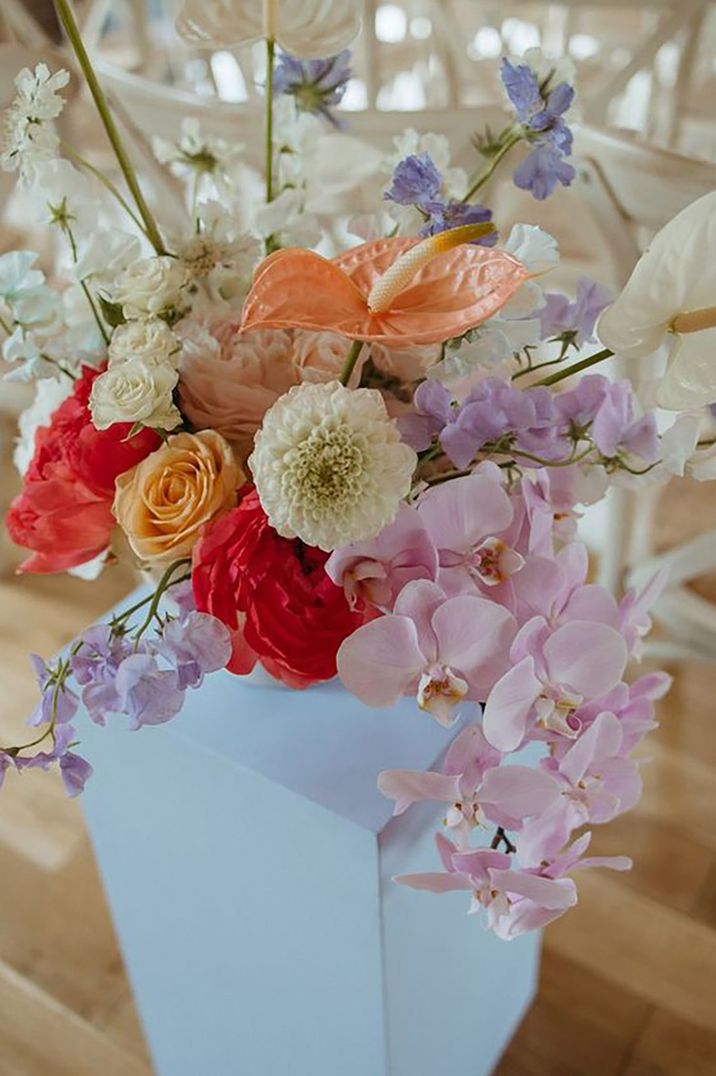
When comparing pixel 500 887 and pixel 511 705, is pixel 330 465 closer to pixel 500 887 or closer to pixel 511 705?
pixel 511 705

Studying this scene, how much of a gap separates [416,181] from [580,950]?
3.33 ft

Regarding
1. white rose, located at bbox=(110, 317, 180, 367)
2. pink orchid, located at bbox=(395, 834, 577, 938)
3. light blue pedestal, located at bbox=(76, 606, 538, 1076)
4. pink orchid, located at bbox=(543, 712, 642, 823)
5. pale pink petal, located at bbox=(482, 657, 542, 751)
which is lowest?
light blue pedestal, located at bbox=(76, 606, 538, 1076)

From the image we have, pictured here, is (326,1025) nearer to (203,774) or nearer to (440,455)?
(203,774)

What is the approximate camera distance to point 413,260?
1.76 ft

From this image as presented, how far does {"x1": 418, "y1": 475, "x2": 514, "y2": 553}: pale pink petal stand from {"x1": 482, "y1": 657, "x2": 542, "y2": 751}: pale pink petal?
78mm

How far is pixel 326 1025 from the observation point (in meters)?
0.95

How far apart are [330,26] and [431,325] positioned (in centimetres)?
27

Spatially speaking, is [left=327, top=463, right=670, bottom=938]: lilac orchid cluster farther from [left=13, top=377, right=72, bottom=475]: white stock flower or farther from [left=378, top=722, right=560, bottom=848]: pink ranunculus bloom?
[left=13, top=377, right=72, bottom=475]: white stock flower

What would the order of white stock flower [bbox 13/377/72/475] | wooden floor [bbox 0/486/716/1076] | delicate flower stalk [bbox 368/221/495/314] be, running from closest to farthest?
1. delicate flower stalk [bbox 368/221/495/314]
2. white stock flower [bbox 13/377/72/475]
3. wooden floor [bbox 0/486/716/1076]

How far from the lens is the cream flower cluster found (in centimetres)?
58

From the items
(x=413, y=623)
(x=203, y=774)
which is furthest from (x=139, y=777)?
(x=413, y=623)

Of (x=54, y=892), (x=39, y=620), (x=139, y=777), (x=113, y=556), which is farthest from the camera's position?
(x=39, y=620)

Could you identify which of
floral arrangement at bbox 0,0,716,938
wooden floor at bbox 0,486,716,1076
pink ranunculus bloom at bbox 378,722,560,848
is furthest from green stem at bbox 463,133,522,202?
wooden floor at bbox 0,486,716,1076

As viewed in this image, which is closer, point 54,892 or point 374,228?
point 374,228
